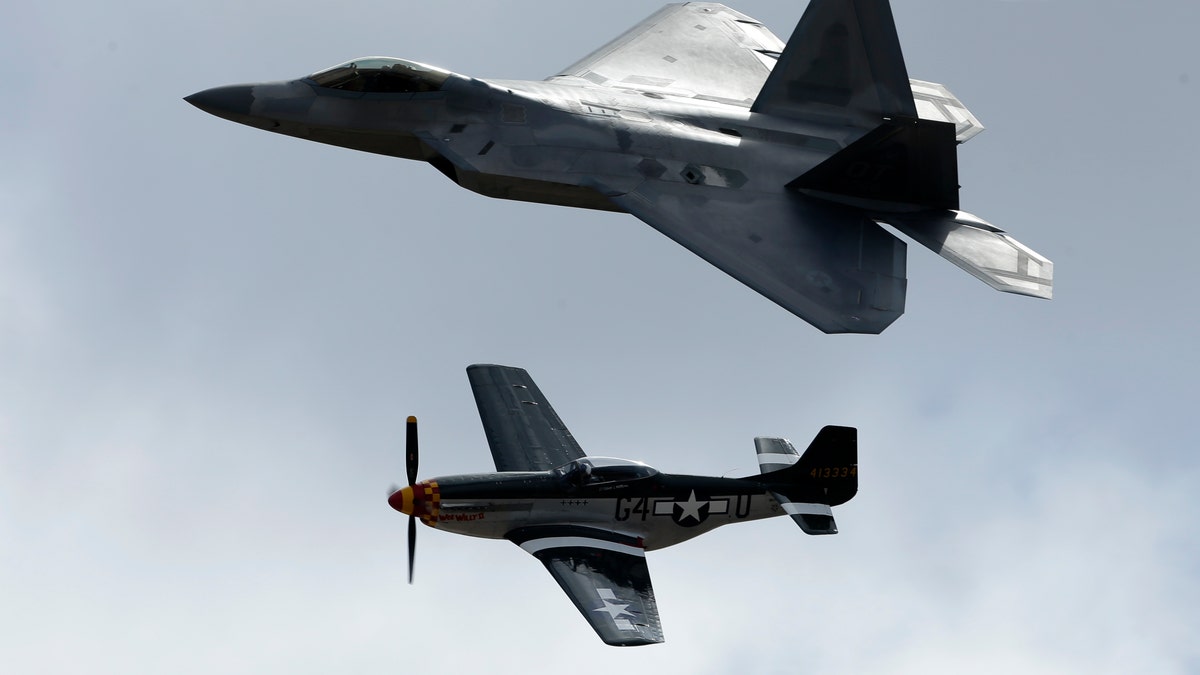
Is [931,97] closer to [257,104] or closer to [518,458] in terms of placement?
[518,458]

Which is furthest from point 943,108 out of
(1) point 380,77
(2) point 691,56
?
(1) point 380,77

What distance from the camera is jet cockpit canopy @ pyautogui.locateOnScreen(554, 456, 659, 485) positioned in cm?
3991

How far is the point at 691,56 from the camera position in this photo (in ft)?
152

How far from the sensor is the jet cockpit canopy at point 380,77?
39.1 metres

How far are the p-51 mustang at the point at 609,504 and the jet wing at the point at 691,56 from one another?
8295 mm

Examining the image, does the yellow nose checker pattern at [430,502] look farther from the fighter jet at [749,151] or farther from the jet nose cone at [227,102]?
the jet nose cone at [227,102]

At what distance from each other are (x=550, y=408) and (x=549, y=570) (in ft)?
20.4

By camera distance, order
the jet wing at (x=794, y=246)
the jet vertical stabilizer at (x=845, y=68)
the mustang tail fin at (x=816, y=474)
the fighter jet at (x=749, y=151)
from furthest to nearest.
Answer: the jet vertical stabilizer at (x=845, y=68), the mustang tail fin at (x=816, y=474), the fighter jet at (x=749, y=151), the jet wing at (x=794, y=246)

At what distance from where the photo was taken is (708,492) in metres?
40.7

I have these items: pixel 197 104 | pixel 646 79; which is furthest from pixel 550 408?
pixel 197 104

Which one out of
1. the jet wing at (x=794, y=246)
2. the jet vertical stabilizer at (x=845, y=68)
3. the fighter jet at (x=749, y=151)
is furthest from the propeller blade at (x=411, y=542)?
the jet vertical stabilizer at (x=845, y=68)

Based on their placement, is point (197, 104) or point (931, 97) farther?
point (931, 97)

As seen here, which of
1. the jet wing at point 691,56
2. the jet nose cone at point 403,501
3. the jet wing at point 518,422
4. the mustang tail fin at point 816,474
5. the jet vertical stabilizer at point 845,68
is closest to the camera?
the jet nose cone at point 403,501

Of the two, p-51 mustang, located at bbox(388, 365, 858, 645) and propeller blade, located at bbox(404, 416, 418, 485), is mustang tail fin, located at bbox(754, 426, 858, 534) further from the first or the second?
propeller blade, located at bbox(404, 416, 418, 485)
